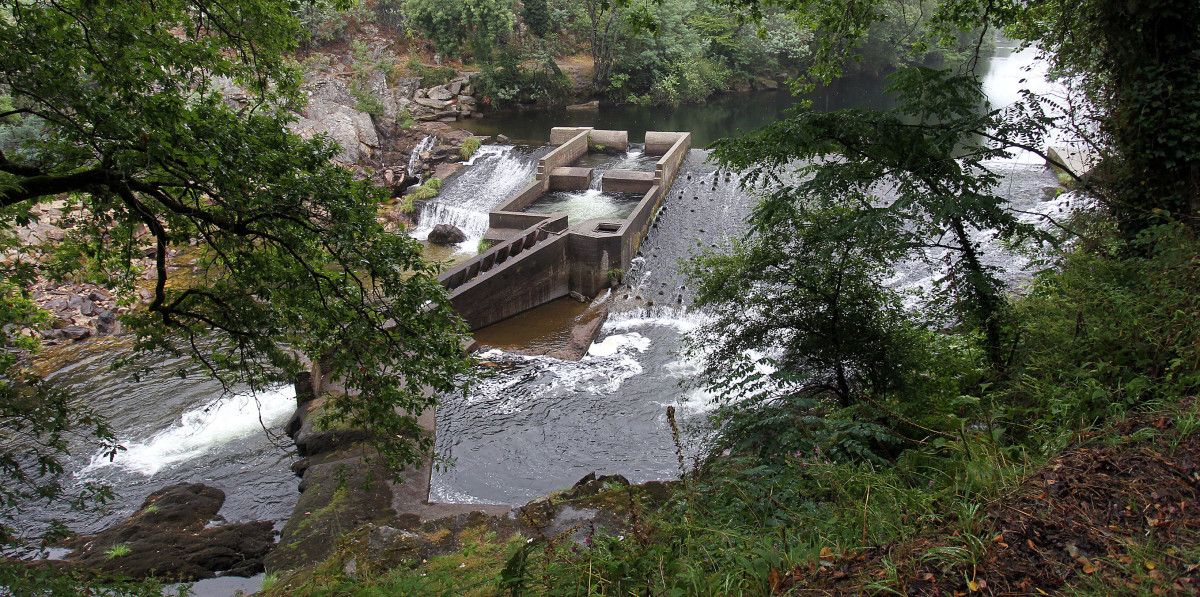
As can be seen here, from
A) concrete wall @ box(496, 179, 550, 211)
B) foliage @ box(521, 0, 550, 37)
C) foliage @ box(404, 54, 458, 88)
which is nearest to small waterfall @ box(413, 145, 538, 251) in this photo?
concrete wall @ box(496, 179, 550, 211)

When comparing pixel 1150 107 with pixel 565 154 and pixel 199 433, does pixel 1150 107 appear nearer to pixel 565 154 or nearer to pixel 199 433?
pixel 199 433

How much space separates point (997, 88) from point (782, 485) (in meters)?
36.0

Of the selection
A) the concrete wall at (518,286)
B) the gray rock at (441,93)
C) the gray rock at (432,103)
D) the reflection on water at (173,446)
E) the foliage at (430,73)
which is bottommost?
the reflection on water at (173,446)

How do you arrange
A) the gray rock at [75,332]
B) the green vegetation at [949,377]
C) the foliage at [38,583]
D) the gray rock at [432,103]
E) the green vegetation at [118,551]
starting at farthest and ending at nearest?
1. the gray rock at [432,103]
2. the gray rock at [75,332]
3. the green vegetation at [118,551]
4. the foliage at [38,583]
5. the green vegetation at [949,377]

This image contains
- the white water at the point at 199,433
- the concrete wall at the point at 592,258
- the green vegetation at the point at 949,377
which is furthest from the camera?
the concrete wall at the point at 592,258

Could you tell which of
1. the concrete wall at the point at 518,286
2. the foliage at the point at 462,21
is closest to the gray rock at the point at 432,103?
the foliage at the point at 462,21

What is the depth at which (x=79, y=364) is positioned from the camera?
14.1 metres

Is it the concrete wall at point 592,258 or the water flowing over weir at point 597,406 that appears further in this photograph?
the concrete wall at point 592,258

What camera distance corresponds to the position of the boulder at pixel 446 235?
20016 millimetres

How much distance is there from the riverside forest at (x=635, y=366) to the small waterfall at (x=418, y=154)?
10.9 metres

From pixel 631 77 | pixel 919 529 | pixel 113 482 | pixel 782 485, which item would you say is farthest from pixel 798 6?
pixel 631 77

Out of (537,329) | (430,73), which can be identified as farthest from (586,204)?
(430,73)

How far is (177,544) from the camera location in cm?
Result: 890

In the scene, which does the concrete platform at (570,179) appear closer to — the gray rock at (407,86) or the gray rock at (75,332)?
the gray rock at (75,332)
